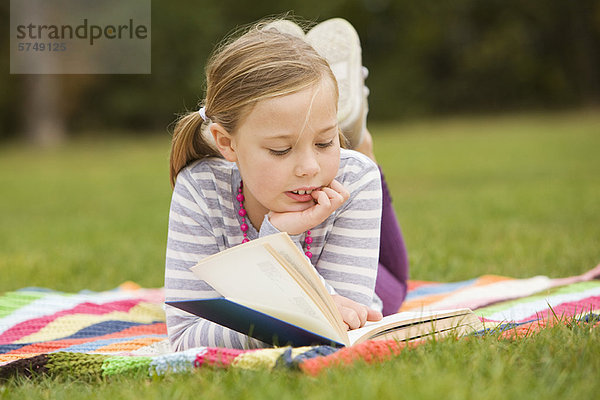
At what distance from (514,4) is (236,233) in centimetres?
2737

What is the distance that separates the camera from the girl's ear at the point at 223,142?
222 centimetres

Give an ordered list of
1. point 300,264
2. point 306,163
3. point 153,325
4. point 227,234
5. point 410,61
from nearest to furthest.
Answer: point 300,264
point 306,163
point 227,234
point 153,325
point 410,61

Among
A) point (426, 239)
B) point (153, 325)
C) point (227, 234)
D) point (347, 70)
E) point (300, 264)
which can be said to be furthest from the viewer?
point (426, 239)

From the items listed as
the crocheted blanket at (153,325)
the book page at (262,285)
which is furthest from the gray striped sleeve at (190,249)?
the book page at (262,285)

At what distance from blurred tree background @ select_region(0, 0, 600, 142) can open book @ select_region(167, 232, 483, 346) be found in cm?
2253

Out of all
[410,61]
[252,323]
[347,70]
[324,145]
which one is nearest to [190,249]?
[252,323]

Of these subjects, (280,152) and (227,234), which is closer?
(280,152)

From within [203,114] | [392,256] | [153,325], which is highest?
[203,114]

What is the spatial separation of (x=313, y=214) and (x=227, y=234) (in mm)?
417

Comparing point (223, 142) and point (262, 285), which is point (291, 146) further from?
point (262, 285)

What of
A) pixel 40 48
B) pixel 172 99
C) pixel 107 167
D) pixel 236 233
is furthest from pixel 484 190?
pixel 172 99

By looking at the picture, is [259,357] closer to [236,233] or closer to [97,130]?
[236,233]

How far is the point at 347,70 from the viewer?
3.37 metres

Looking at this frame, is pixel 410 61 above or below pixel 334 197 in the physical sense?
above
